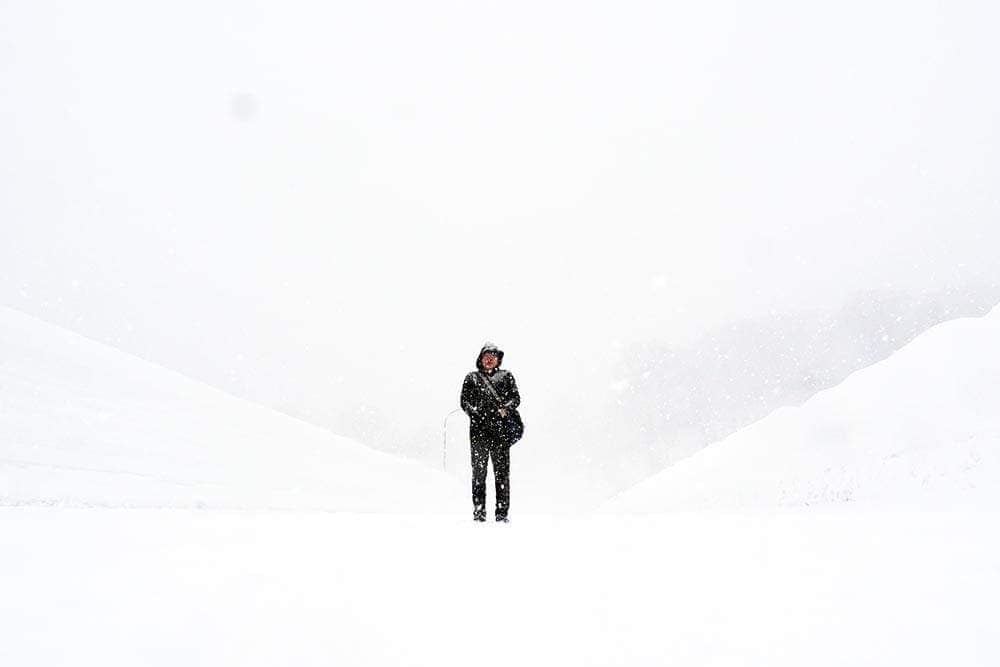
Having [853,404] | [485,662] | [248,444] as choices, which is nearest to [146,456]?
[248,444]

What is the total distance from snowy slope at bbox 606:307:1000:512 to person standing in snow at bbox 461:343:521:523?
22.1ft

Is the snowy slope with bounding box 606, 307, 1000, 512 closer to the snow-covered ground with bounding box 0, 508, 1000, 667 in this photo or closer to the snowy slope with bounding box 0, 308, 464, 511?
the snow-covered ground with bounding box 0, 508, 1000, 667

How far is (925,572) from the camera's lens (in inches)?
182

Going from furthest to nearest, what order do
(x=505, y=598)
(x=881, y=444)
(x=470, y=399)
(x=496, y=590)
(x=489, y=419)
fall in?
(x=881, y=444) → (x=470, y=399) → (x=489, y=419) → (x=496, y=590) → (x=505, y=598)

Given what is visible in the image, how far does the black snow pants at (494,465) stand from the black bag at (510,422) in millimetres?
116

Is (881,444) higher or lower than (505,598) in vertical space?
higher

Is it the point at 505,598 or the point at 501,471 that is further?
the point at 501,471

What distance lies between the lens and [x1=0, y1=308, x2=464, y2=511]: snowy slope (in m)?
16.9

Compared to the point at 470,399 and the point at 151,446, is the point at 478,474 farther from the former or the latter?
the point at 151,446

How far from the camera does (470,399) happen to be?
9.80m

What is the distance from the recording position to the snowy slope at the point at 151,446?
1686 centimetres

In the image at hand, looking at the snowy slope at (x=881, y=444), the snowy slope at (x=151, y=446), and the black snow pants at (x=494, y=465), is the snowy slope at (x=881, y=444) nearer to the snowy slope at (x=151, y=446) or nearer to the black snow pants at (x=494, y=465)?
the black snow pants at (x=494, y=465)

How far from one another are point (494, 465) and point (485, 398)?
0.91 meters

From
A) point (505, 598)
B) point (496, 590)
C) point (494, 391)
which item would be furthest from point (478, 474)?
point (505, 598)
